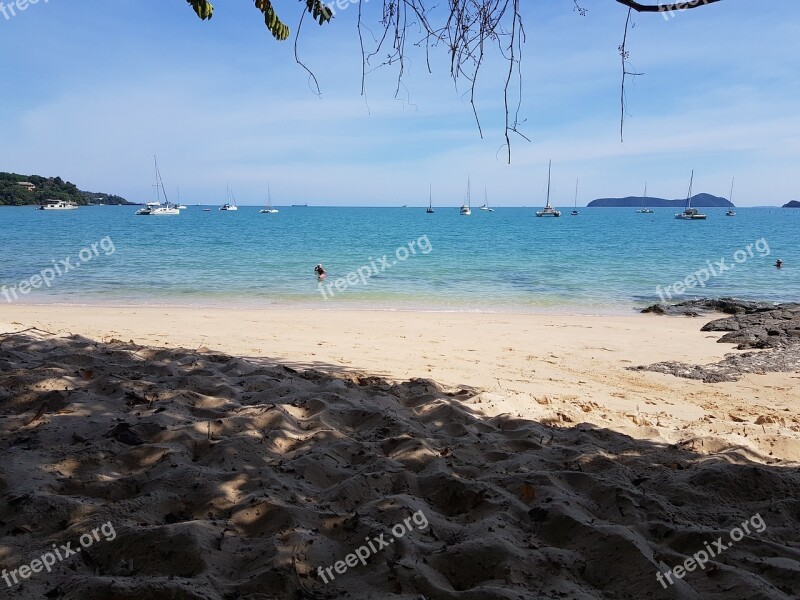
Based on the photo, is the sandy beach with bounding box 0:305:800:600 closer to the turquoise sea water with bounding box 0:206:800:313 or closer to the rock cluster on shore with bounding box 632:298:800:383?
the rock cluster on shore with bounding box 632:298:800:383

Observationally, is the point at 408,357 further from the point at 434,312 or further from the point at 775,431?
the point at 434,312

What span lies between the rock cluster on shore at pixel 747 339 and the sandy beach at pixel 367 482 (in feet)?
6.26

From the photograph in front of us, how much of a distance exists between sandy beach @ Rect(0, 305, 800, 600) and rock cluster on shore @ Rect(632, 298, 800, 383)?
1.91m

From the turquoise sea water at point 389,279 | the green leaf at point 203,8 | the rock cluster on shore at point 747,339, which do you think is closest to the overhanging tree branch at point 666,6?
the green leaf at point 203,8

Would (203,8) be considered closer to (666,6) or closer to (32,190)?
(666,6)

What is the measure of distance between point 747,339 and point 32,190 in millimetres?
141927

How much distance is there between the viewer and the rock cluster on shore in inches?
305

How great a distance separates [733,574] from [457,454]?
1571 mm

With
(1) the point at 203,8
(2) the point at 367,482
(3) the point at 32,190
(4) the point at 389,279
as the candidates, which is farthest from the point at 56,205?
(2) the point at 367,482

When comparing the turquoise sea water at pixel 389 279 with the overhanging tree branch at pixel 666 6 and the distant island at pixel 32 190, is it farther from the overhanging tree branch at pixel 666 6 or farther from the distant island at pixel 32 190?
the distant island at pixel 32 190

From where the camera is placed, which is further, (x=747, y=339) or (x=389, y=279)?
(x=389, y=279)

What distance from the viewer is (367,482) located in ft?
9.46

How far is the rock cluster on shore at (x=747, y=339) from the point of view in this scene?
25.4ft

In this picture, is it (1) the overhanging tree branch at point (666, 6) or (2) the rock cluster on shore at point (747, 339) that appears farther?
(2) the rock cluster on shore at point (747, 339)
